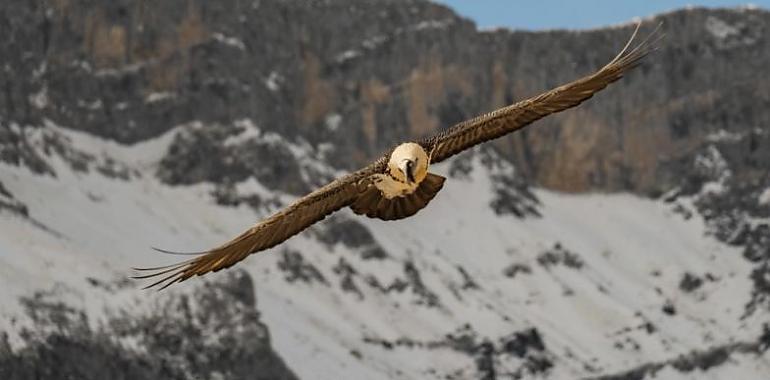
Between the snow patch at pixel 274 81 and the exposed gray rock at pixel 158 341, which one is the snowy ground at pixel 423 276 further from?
the snow patch at pixel 274 81

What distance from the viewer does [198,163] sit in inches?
7008

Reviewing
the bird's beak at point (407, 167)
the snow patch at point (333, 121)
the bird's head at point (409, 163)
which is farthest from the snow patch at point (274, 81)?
the bird's beak at point (407, 167)

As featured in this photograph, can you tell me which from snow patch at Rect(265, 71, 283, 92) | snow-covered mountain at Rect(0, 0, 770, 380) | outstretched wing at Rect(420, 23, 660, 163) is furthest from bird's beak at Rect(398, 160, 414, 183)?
snow patch at Rect(265, 71, 283, 92)

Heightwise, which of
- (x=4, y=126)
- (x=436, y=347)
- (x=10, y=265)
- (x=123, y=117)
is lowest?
(x=10, y=265)

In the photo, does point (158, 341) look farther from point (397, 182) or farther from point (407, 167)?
point (407, 167)

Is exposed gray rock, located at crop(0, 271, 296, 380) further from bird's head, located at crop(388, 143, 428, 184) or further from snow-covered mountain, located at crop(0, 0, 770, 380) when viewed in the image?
bird's head, located at crop(388, 143, 428, 184)

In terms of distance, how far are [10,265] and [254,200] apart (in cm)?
6113

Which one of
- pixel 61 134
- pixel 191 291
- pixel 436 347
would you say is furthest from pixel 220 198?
pixel 191 291

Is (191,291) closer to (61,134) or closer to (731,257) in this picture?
(61,134)

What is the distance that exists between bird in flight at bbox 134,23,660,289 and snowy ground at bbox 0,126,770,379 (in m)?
84.5

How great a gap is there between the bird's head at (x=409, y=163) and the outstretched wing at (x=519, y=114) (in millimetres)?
1862

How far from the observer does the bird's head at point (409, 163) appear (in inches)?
1202

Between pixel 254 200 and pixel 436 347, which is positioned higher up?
pixel 254 200

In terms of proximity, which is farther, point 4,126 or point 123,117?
point 123,117
